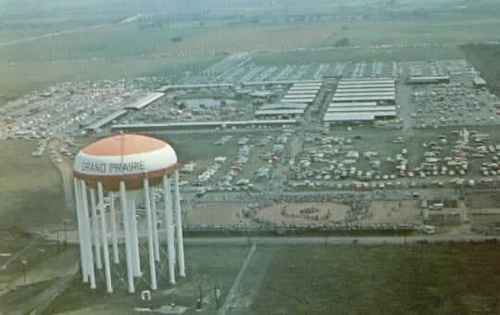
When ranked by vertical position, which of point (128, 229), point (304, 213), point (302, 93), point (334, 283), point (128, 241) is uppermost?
point (128, 229)

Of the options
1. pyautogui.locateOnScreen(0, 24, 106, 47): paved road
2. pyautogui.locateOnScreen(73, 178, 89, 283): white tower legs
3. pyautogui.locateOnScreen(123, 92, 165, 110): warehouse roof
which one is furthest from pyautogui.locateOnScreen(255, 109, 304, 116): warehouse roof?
pyautogui.locateOnScreen(73, 178, 89, 283): white tower legs

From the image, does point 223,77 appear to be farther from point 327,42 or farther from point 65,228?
point 65,228

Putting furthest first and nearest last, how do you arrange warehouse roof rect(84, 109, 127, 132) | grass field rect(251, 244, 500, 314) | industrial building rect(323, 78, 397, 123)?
warehouse roof rect(84, 109, 127, 132) < industrial building rect(323, 78, 397, 123) < grass field rect(251, 244, 500, 314)

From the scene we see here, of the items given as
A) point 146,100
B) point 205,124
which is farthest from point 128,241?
point 146,100

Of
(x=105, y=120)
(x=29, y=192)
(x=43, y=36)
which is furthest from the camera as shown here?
(x=43, y=36)

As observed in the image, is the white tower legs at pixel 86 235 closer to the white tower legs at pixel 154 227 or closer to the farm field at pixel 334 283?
the farm field at pixel 334 283

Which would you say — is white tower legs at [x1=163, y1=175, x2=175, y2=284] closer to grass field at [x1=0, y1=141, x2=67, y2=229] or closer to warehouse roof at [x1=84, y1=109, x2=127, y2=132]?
grass field at [x1=0, y1=141, x2=67, y2=229]

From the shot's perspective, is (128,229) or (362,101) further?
(362,101)

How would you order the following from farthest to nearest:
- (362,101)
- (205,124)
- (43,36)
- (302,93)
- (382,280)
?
1. (43,36)
2. (302,93)
3. (362,101)
4. (205,124)
5. (382,280)

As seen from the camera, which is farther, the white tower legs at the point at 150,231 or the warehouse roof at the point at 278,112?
the warehouse roof at the point at 278,112

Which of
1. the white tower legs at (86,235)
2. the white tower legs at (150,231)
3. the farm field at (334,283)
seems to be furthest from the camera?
the white tower legs at (86,235)

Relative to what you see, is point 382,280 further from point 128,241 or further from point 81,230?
point 81,230

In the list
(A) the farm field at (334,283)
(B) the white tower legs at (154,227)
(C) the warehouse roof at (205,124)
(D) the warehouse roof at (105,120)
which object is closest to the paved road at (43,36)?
(D) the warehouse roof at (105,120)

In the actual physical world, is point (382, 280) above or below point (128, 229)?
below
